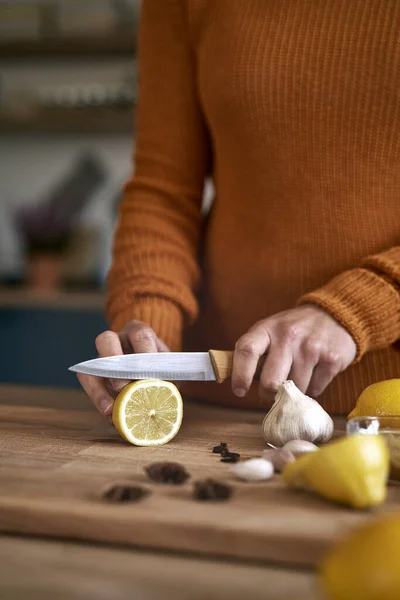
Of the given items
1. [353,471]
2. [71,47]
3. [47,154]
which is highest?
[71,47]

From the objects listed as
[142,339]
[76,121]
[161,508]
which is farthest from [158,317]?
[76,121]

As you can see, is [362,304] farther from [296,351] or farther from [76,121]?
[76,121]

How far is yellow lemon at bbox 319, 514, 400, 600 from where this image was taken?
0.41 meters

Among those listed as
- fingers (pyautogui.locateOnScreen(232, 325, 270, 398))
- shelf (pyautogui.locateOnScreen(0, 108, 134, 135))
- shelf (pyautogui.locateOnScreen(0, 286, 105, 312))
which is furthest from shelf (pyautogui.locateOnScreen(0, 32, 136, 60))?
fingers (pyautogui.locateOnScreen(232, 325, 270, 398))

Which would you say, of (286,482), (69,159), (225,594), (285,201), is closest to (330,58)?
(285,201)

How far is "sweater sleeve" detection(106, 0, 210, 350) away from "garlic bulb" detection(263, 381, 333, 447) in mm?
336

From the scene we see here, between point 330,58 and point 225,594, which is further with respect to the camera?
point 330,58

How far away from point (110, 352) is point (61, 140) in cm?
261

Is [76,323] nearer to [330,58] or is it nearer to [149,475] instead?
[330,58]

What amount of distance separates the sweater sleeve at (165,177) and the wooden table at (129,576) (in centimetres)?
60

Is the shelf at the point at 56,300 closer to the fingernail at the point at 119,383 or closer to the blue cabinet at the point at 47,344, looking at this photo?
the blue cabinet at the point at 47,344

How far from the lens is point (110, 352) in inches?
37.3

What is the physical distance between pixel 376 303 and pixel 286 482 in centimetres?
38

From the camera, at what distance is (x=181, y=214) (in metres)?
1.29
